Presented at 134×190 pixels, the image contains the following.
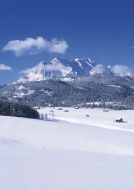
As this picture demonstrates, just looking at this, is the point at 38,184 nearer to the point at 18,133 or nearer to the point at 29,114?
the point at 18,133

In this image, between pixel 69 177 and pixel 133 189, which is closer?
pixel 133 189

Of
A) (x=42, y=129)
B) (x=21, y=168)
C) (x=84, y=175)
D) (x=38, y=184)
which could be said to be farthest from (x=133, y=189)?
(x=42, y=129)

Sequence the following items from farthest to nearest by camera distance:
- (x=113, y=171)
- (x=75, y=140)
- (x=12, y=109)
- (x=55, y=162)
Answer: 1. (x=12, y=109)
2. (x=75, y=140)
3. (x=55, y=162)
4. (x=113, y=171)

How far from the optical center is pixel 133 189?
1585 centimetres

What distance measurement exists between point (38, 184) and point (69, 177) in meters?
2.54

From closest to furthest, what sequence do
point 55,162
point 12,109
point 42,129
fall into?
point 55,162 < point 42,129 < point 12,109

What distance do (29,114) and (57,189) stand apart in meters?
91.2

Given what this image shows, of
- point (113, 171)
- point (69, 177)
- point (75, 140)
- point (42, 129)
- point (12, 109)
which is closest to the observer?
point (69, 177)

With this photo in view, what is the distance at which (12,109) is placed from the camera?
10175cm

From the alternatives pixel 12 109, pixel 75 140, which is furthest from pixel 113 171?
pixel 12 109

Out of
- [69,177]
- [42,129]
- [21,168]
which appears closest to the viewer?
[69,177]

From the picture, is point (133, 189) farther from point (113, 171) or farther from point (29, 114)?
point (29, 114)

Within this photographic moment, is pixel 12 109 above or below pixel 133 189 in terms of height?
above

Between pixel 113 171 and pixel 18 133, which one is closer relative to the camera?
pixel 113 171
